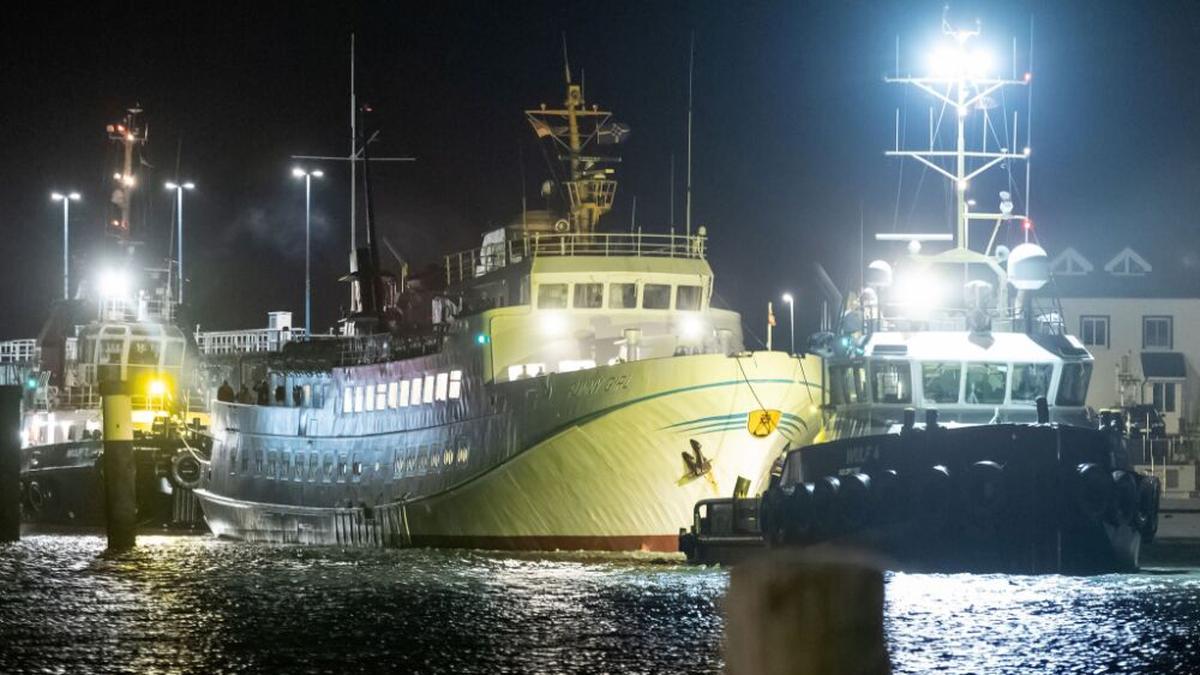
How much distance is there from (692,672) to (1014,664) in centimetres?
465

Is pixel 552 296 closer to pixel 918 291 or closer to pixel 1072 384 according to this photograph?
pixel 918 291

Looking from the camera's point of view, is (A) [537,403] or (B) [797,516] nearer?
(B) [797,516]

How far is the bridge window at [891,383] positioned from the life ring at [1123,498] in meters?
3.20

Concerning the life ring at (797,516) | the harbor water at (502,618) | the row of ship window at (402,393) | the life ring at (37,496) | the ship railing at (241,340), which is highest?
the ship railing at (241,340)

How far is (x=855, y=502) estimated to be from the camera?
32750mm

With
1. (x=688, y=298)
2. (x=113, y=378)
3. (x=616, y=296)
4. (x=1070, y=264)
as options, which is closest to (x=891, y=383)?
(x=616, y=296)

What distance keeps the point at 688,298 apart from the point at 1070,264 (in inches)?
1480

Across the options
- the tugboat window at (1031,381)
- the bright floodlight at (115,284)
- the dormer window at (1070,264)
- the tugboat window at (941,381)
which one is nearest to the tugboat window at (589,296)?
the tugboat window at (941,381)

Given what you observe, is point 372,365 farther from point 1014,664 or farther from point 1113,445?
point 1014,664

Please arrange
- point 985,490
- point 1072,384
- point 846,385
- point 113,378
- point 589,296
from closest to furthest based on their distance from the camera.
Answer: point 985,490, point 1072,384, point 846,385, point 589,296, point 113,378

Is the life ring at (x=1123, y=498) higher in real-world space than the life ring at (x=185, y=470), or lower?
higher

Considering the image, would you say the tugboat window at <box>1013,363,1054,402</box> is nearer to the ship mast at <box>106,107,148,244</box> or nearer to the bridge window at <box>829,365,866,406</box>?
the bridge window at <box>829,365,866,406</box>

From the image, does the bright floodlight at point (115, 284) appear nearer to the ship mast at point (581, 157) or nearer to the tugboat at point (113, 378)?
the tugboat at point (113, 378)

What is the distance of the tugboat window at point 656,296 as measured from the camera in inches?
1813
